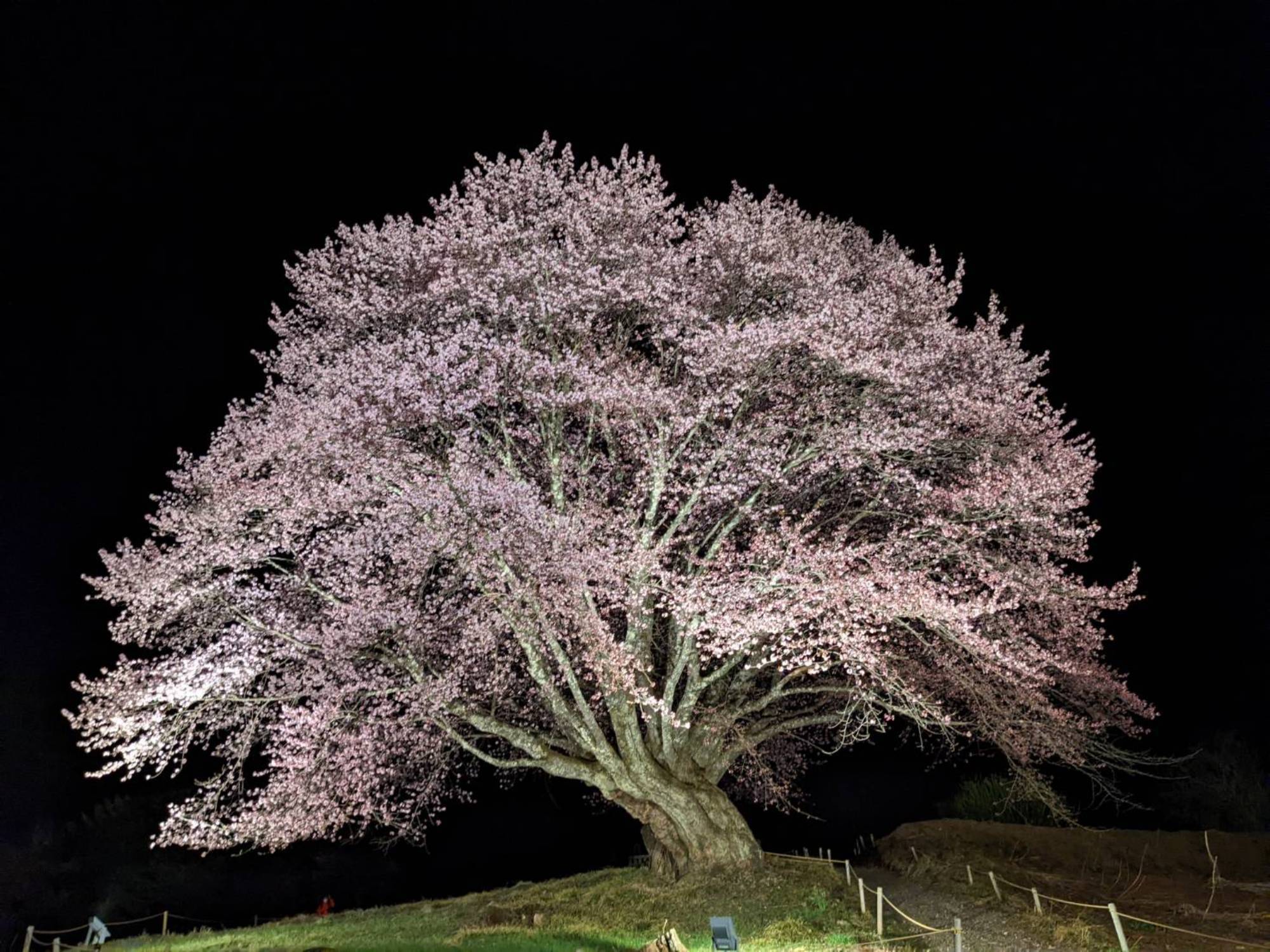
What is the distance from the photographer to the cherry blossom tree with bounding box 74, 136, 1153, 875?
46.9 ft

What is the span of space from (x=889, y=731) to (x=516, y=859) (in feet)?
→ 49.1

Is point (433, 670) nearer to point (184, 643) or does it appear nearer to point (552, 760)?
point (552, 760)

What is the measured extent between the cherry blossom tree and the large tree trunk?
7cm

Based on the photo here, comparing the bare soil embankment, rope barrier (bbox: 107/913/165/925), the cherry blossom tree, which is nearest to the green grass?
the cherry blossom tree

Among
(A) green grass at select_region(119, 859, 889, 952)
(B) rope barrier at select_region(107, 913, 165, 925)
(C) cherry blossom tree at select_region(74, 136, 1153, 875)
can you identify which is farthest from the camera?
(B) rope barrier at select_region(107, 913, 165, 925)

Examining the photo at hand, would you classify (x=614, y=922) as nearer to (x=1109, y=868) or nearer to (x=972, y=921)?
(x=972, y=921)

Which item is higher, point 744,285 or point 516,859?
point 744,285

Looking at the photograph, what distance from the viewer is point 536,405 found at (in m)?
15.3

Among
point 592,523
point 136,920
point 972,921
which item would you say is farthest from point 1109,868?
point 136,920

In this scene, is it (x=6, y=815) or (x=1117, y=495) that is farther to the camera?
(x=6, y=815)

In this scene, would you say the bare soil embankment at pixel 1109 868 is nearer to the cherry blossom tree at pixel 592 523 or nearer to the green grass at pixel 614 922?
the cherry blossom tree at pixel 592 523

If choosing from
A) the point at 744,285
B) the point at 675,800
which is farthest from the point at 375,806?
the point at 744,285

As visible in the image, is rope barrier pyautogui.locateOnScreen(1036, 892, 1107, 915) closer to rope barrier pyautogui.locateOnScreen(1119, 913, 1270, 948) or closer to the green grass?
rope barrier pyautogui.locateOnScreen(1119, 913, 1270, 948)

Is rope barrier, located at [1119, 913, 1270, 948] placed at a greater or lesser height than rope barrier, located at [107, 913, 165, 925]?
lesser
